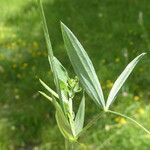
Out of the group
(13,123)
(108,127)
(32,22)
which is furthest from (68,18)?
(108,127)

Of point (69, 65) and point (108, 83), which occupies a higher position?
point (108, 83)

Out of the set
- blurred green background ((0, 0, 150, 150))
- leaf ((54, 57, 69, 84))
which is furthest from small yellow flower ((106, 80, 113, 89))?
leaf ((54, 57, 69, 84))

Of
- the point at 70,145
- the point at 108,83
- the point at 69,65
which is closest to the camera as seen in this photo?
the point at 70,145

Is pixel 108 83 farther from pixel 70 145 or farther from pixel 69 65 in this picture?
pixel 70 145

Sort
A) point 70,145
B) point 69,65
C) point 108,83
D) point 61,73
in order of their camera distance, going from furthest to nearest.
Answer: point 69,65
point 108,83
point 61,73
point 70,145

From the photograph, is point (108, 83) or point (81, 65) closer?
point (81, 65)

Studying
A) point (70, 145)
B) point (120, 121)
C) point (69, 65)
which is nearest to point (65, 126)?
point (70, 145)
